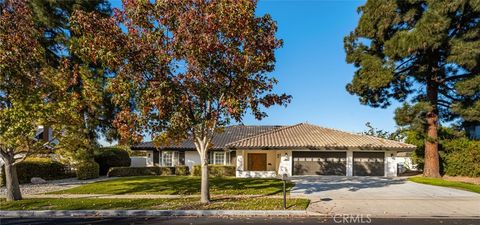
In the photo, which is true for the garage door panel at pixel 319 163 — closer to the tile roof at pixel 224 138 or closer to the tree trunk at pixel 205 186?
the tile roof at pixel 224 138

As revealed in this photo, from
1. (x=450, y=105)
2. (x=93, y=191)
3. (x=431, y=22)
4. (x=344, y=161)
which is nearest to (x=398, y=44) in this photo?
(x=431, y=22)

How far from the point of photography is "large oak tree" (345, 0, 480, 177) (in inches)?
950

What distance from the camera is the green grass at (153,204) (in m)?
12.8

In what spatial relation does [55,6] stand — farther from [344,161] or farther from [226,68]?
[344,161]

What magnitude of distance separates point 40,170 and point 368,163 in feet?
77.1

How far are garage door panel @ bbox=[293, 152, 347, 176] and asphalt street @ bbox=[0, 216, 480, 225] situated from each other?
18.2 metres

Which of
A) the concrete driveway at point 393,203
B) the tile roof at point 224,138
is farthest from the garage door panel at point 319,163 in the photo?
the concrete driveway at point 393,203

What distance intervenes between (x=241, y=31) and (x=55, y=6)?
22723 millimetres

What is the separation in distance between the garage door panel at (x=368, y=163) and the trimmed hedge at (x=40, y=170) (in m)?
21.6

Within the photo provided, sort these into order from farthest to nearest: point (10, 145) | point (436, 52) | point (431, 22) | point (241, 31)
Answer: point (436, 52)
point (431, 22)
point (10, 145)
point (241, 31)

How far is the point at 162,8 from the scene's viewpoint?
12812 mm

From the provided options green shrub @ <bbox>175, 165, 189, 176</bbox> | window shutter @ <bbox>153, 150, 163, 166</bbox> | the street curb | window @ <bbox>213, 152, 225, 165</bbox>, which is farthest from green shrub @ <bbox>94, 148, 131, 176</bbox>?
the street curb

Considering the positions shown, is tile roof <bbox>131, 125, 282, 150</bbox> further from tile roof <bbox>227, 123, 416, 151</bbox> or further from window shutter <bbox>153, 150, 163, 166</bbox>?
tile roof <bbox>227, 123, 416, 151</bbox>

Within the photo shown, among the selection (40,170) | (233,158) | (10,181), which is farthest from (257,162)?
(10,181)
